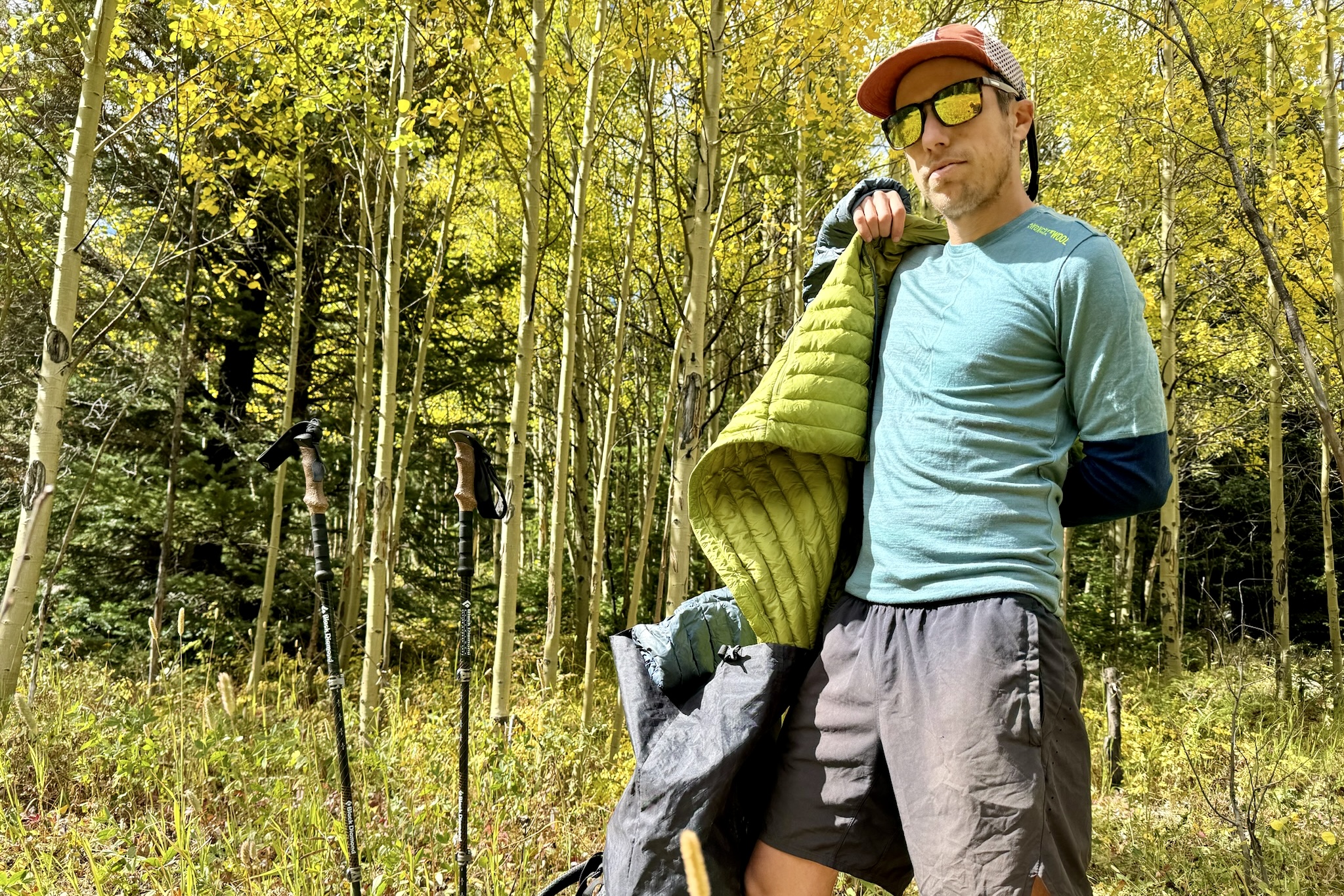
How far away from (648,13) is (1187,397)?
11611 mm

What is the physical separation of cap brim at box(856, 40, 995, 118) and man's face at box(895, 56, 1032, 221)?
2 centimetres

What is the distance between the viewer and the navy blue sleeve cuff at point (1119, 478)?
4.29 feet

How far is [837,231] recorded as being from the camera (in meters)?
1.74

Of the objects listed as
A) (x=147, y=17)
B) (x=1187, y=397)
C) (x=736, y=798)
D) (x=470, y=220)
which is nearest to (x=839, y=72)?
(x=470, y=220)

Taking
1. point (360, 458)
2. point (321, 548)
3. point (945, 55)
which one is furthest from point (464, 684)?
point (360, 458)

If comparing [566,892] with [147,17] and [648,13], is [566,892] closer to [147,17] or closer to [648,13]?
[648,13]

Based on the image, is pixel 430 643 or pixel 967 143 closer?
pixel 967 143

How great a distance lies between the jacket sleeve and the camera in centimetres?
171

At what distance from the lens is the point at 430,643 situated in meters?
8.92

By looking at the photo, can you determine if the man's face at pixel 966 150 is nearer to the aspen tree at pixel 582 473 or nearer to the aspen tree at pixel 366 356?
the aspen tree at pixel 366 356

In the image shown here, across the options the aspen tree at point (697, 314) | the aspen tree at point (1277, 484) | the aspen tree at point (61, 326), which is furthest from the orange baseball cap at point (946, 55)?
the aspen tree at point (1277, 484)

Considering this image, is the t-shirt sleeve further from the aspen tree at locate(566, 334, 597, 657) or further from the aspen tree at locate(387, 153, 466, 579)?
the aspen tree at locate(566, 334, 597, 657)

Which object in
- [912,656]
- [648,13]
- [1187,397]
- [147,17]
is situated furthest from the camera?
[1187,397]

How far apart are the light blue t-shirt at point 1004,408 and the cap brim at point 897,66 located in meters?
0.29
